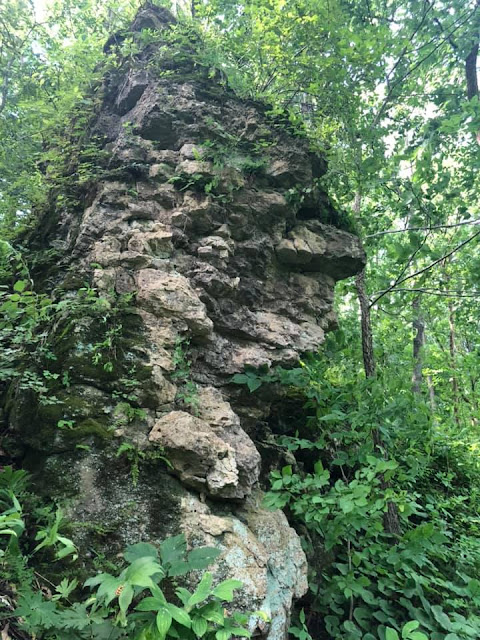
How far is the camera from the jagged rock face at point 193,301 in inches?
114

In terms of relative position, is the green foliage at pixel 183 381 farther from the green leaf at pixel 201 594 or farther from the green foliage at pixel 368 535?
the green leaf at pixel 201 594

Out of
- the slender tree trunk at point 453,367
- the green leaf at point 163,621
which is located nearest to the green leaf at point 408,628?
the green leaf at point 163,621

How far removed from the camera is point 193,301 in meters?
4.11

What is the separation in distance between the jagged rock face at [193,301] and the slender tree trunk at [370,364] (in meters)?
0.45

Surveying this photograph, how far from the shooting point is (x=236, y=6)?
Result: 21.7 feet

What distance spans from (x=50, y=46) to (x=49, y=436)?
7.86 meters

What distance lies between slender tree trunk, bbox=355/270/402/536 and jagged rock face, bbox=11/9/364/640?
0.45 meters

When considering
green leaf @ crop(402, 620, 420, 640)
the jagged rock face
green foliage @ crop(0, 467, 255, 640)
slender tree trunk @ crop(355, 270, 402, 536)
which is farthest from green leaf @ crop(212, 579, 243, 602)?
slender tree trunk @ crop(355, 270, 402, 536)

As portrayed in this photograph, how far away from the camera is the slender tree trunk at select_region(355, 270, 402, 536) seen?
444cm

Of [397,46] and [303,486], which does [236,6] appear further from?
[303,486]

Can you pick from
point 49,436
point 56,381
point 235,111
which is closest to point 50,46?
point 235,111

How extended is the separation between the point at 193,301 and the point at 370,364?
2.63m

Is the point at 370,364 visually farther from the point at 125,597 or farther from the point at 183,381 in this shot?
the point at 125,597

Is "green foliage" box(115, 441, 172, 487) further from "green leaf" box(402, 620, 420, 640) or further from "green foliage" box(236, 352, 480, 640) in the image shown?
"green leaf" box(402, 620, 420, 640)
